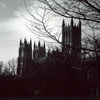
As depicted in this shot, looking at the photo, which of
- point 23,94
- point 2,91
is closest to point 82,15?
point 2,91

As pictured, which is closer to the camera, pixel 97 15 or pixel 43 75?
pixel 97 15

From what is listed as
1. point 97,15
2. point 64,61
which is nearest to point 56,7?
point 97,15

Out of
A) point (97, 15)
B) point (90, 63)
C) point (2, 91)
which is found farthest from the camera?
point (2, 91)

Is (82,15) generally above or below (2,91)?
above

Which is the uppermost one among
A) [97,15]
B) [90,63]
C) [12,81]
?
[97,15]

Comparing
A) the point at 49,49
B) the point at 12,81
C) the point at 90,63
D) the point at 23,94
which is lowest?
the point at 23,94

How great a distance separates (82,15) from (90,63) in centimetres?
156

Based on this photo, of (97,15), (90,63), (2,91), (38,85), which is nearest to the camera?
(97,15)

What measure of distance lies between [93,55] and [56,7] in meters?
1.98

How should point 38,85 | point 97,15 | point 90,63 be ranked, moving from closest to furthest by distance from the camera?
1. point 97,15
2. point 90,63
3. point 38,85

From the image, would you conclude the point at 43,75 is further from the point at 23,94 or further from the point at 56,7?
the point at 56,7

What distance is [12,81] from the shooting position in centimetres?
3847

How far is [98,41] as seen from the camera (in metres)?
6.27

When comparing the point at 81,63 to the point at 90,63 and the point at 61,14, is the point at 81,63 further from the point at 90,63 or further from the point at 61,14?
the point at 61,14
